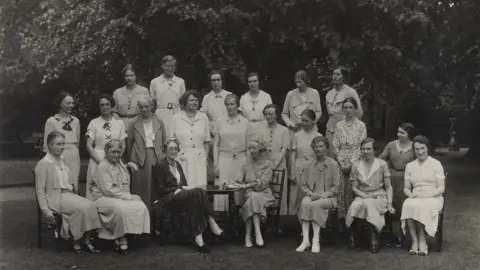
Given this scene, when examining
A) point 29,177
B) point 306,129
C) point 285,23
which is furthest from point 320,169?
point 29,177

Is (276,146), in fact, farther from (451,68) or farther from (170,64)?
(451,68)

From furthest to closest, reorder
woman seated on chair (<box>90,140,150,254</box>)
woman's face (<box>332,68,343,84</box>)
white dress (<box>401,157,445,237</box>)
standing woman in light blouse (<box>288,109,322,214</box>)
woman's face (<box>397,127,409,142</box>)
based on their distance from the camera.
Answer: woman's face (<box>332,68,343,84</box>) → standing woman in light blouse (<box>288,109,322,214</box>) → woman's face (<box>397,127,409,142</box>) → woman seated on chair (<box>90,140,150,254</box>) → white dress (<box>401,157,445,237</box>)

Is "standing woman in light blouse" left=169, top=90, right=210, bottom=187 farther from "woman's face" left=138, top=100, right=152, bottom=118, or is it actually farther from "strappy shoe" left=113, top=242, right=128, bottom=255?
"strappy shoe" left=113, top=242, right=128, bottom=255

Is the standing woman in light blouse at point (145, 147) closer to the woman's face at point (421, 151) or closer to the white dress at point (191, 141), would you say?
the white dress at point (191, 141)

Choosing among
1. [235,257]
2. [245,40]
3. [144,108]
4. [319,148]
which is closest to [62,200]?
[144,108]

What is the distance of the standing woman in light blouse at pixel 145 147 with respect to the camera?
7.76 meters

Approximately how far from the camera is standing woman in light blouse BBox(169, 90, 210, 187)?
773 centimetres

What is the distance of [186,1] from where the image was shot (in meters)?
10.5

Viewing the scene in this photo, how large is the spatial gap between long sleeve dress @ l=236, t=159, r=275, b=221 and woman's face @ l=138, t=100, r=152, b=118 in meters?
1.38

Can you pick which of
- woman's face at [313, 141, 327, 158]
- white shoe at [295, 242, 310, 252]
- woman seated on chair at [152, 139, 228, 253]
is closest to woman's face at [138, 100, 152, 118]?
woman seated on chair at [152, 139, 228, 253]

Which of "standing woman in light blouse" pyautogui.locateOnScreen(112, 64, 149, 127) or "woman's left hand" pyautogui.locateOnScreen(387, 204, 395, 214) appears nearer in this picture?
"woman's left hand" pyautogui.locateOnScreen(387, 204, 395, 214)

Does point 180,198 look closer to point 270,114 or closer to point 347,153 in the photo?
point 270,114

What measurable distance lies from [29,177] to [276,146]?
980 cm

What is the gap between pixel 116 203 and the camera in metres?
6.83
